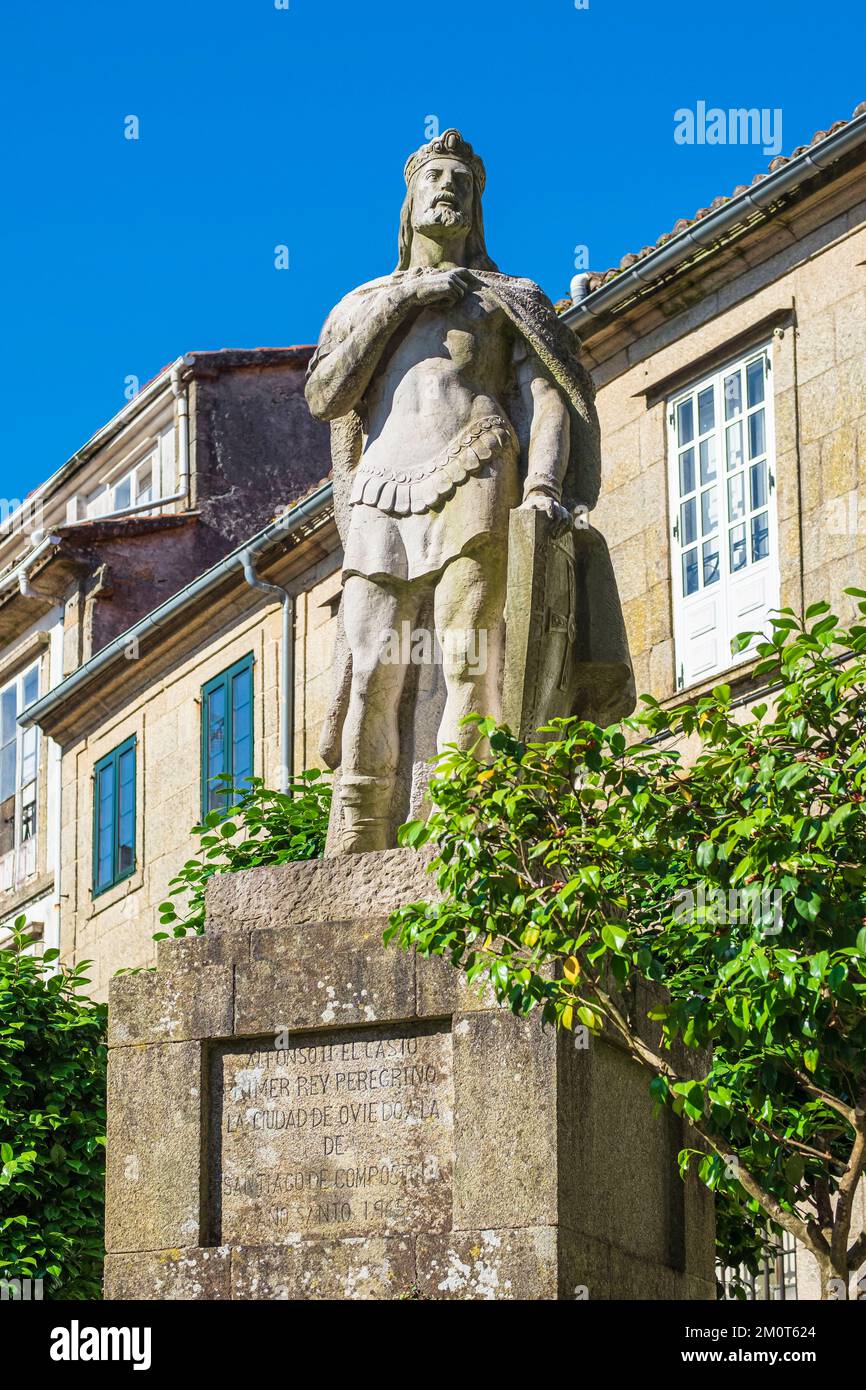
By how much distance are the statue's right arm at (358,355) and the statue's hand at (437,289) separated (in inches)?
0.8

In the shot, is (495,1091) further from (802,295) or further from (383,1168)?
(802,295)

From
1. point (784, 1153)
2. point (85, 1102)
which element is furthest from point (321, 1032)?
point (85, 1102)

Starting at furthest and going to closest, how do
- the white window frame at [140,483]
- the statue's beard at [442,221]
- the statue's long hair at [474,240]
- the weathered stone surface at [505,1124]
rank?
the white window frame at [140,483] → the statue's long hair at [474,240] → the statue's beard at [442,221] → the weathered stone surface at [505,1124]

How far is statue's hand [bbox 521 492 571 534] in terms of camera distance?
974cm

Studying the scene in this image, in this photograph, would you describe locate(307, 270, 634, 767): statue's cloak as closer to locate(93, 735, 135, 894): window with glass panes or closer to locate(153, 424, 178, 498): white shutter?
locate(93, 735, 135, 894): window with glass panes

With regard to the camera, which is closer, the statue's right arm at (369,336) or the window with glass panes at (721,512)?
the statue's right arm at (369,336)

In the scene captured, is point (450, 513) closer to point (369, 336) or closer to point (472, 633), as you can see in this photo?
point (472, 633)

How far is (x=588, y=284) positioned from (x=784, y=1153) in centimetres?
1384

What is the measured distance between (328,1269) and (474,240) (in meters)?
4.24

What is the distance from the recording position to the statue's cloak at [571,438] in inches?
398

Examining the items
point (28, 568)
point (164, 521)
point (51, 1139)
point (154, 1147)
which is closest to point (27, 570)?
point (28, 568)

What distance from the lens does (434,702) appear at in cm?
995

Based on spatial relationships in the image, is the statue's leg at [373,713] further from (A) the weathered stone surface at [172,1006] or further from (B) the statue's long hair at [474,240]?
(B) the statue's long hair at [474,240]

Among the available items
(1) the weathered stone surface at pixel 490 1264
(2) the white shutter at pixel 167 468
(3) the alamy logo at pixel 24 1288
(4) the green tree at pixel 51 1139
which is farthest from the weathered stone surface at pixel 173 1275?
(2) the white shutter at pixel 167 468
